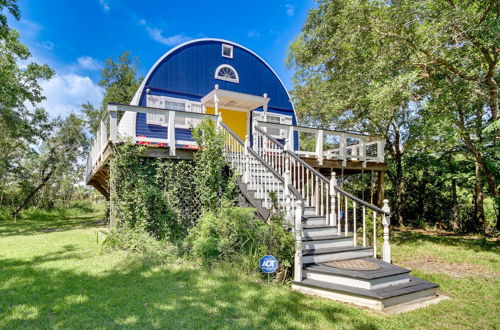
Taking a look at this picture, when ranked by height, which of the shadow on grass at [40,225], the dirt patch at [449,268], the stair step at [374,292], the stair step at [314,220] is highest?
the stair step at [314,220]

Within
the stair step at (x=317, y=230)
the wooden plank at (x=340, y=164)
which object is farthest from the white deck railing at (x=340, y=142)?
the stair step at (x=317, y=230)

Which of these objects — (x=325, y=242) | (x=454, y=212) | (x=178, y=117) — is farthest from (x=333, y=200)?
(x=454, y=212)

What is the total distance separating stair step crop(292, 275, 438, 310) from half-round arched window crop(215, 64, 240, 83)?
8.47 m

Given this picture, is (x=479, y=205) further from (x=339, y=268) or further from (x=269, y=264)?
(x=269, y=264)

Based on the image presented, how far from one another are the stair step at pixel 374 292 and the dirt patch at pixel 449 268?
63.4 inches

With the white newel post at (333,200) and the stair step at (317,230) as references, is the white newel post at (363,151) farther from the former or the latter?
the stair step at (317,230)

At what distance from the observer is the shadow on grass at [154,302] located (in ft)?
9.68

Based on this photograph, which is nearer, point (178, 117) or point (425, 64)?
point (425, 64)

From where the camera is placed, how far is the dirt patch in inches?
212

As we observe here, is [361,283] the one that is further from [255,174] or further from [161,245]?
[161,245]

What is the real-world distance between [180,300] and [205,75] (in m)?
8.61

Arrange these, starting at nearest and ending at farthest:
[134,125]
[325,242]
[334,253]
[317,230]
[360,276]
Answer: [360,276], [334,253], [325,242], [317,230], [134,125]

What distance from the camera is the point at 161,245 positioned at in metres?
5.87

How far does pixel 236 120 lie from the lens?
36.6 feet
